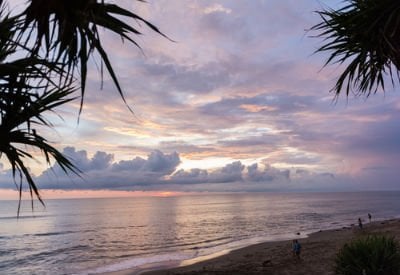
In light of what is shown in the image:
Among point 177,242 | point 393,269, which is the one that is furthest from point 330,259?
point 177,242

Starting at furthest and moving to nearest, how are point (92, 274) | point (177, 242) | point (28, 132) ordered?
point (177, 242) → point (92, 274) → point (28, 132)

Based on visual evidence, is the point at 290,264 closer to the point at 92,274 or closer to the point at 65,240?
the point at 92,274

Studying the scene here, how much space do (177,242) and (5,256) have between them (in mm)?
17139

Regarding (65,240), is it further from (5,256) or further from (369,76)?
(369,76)

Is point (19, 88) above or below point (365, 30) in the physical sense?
below

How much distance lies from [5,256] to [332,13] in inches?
1564

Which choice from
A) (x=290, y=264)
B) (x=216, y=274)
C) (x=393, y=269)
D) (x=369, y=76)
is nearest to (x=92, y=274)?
(x=216, y=274)

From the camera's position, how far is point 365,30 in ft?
19.1

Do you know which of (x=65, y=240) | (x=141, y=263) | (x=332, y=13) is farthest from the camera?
(x=65, y=240)

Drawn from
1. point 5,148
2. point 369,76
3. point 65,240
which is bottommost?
point 65,240

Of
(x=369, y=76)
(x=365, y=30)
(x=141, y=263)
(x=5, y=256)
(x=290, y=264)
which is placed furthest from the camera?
(x=5, y=256)

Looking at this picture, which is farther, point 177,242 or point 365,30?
point 177,242

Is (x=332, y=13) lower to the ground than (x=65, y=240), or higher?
higher

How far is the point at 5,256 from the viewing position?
37.7 m
